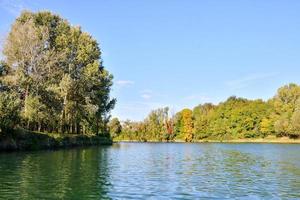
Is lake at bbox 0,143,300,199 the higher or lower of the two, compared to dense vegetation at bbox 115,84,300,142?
lower

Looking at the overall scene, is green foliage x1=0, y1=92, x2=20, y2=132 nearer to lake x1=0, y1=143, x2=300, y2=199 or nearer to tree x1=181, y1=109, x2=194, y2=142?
lake x1=0, y1=143, x2=300, y2=199

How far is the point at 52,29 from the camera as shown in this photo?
85.4 meters

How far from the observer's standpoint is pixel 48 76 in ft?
244

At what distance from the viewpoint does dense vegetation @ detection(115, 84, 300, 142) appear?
510 ft

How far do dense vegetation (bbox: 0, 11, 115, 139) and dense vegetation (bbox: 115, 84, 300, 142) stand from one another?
79292 mm

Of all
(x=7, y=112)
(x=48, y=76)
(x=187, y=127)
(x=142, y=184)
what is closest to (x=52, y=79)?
(x=48, y=76)

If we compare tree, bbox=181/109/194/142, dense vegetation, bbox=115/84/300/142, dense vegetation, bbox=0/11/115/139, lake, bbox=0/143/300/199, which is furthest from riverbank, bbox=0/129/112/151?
tree, bbox=181/109/194/142

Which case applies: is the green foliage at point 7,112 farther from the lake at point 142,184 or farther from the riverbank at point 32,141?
the lake at point 142,184

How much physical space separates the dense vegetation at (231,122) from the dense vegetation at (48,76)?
7929 centimetres

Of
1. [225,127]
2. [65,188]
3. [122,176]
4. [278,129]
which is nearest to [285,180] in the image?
[122,176]

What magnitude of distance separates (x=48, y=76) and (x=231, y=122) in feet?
382

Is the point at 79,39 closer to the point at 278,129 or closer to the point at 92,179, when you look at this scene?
the point at 92,179

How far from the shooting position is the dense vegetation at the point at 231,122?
155375mm

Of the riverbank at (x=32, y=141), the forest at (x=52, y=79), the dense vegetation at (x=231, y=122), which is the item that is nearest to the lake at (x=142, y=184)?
the riverbank at (x=32, y=141)
